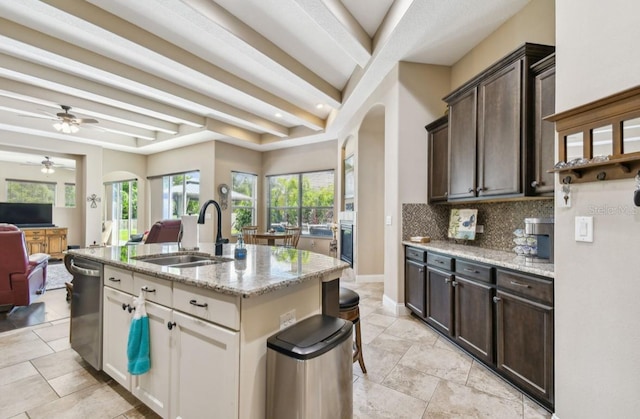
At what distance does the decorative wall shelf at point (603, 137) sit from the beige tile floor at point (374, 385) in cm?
146

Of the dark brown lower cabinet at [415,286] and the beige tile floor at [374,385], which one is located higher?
the dark brown lower cabinet at [415,286]

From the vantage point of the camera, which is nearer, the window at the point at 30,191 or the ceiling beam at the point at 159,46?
the ceiling beam at the point at 159,46

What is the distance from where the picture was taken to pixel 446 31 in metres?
2.92

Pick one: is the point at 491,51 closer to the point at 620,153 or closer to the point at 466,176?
the point at 466,176

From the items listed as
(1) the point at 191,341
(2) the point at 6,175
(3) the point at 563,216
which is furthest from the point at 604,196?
(2) the point at 6,175

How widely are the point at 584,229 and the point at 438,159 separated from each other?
6.49 feet

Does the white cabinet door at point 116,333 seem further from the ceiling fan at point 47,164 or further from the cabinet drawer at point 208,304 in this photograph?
the ceiling fan at point 47,164

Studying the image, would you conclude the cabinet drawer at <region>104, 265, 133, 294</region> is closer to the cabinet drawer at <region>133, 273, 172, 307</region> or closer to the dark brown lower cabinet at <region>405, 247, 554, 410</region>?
the cabinet drawer at <region>133, 273, 172, 307</region>

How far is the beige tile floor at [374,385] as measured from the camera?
5.78 ft

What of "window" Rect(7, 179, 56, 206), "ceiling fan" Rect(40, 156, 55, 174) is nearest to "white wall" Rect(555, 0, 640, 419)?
"ceiling fan" Rect(40, 156, 55, 174)

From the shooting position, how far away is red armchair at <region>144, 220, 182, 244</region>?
4.27 metres

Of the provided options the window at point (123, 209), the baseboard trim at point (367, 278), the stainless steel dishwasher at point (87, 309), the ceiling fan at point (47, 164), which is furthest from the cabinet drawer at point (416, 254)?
the ceiling fan at point (47, 164)

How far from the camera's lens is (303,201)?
7277 millimetres

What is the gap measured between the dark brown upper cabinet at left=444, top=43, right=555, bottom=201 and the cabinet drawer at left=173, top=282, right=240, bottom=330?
228 cm
